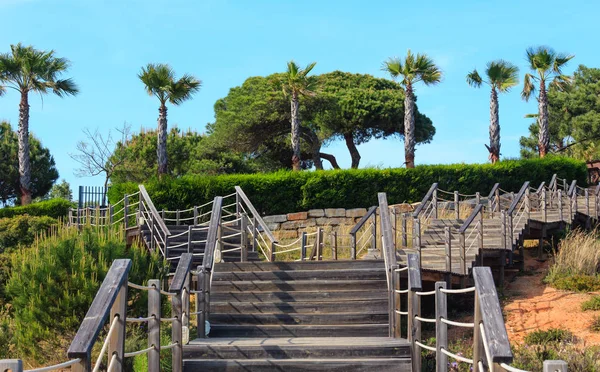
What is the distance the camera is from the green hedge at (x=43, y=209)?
29.5 meters

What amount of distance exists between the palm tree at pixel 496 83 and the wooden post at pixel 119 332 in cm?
2601

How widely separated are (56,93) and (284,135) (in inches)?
449

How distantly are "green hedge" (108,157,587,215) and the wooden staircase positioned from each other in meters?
12.9

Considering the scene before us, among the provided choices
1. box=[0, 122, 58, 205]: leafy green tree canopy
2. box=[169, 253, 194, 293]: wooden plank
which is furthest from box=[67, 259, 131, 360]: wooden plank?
box=[0, 122, 58, 205]: leafy green tree canopy

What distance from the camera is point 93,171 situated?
36.6 m

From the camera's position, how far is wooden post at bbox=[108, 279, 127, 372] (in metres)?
5.67

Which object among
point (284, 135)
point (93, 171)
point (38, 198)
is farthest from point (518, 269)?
point (38, 198)

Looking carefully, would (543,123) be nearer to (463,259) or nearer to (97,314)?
(463,259)

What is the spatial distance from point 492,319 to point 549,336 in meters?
7.47

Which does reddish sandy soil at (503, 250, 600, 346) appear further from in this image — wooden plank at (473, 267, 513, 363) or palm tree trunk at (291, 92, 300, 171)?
palm tree trunk at (291, 92, 300, 171)

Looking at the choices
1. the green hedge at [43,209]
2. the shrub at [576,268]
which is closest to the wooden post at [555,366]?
the shrub at [576,268]

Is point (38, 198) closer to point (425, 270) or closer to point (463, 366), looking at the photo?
point (425, 270)

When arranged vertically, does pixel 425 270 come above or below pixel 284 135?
below

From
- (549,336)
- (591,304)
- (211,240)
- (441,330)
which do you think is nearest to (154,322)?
(441,330)
